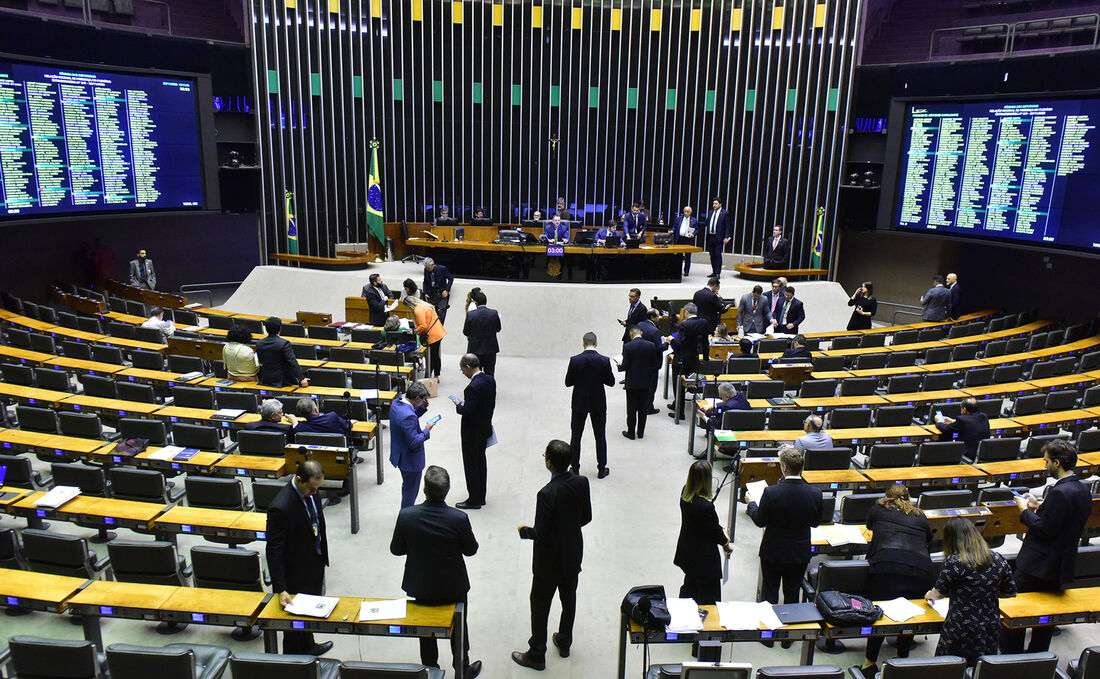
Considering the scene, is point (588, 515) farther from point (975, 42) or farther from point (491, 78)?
point (975, 42)

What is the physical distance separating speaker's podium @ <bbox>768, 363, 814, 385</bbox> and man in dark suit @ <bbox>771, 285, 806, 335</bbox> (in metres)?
2.75

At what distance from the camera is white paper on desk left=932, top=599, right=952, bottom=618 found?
408cm

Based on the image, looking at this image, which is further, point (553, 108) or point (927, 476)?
point (553, 108)

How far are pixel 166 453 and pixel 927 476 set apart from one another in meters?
6.21

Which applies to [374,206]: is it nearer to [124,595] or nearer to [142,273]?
[142,273]

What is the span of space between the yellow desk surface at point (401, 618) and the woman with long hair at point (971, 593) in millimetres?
1197

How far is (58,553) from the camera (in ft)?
15.4

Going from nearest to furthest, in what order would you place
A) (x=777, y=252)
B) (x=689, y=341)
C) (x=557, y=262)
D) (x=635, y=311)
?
(x=689, y=341)
(x=635, y=311)
(x=557, y=262)
(x=777, y=252)

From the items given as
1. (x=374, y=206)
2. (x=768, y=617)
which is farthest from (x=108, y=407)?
(x=374, y=206)

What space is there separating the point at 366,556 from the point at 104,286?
1218 cm

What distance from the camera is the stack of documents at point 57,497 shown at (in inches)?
199

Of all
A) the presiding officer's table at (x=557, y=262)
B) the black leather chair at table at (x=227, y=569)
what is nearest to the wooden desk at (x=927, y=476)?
the black leather chair at table at (x=227, y=569)

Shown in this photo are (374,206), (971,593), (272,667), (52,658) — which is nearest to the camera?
(272,667)

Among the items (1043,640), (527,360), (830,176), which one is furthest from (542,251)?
(1043,640)
